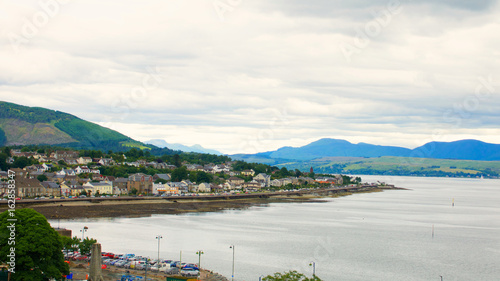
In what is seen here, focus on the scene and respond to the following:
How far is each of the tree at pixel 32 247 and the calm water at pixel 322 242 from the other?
12.5 m

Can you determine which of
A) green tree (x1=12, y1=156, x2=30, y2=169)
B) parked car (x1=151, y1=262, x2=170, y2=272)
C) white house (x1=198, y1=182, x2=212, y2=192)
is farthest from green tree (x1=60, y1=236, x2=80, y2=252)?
green tree (x1=12, y1=156, x2=30, y2=169)

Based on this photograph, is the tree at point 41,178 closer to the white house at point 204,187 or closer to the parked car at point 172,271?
the white house at point 204,187

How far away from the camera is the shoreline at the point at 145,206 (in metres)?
65.3

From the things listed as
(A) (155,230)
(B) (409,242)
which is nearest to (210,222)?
(A) (155,230)

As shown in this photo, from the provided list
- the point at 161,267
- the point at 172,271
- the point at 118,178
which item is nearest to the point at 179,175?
the point at 118,178

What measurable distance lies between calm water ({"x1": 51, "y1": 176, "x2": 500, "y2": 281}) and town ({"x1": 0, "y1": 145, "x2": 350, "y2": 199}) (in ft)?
84.7

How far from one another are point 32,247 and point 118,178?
249 ft

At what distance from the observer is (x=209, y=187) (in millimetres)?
111188

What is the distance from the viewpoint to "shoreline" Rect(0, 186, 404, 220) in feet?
214

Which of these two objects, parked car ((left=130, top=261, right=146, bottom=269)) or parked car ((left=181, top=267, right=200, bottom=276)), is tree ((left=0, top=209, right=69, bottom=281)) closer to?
parked car ((left=130, top=261, right=146, bottom=269))

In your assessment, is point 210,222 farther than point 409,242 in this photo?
Yes

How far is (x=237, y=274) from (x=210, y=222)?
29057 mm

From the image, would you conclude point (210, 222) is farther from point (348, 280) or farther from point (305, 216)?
point (348, 280)

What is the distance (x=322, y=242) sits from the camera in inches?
1980
